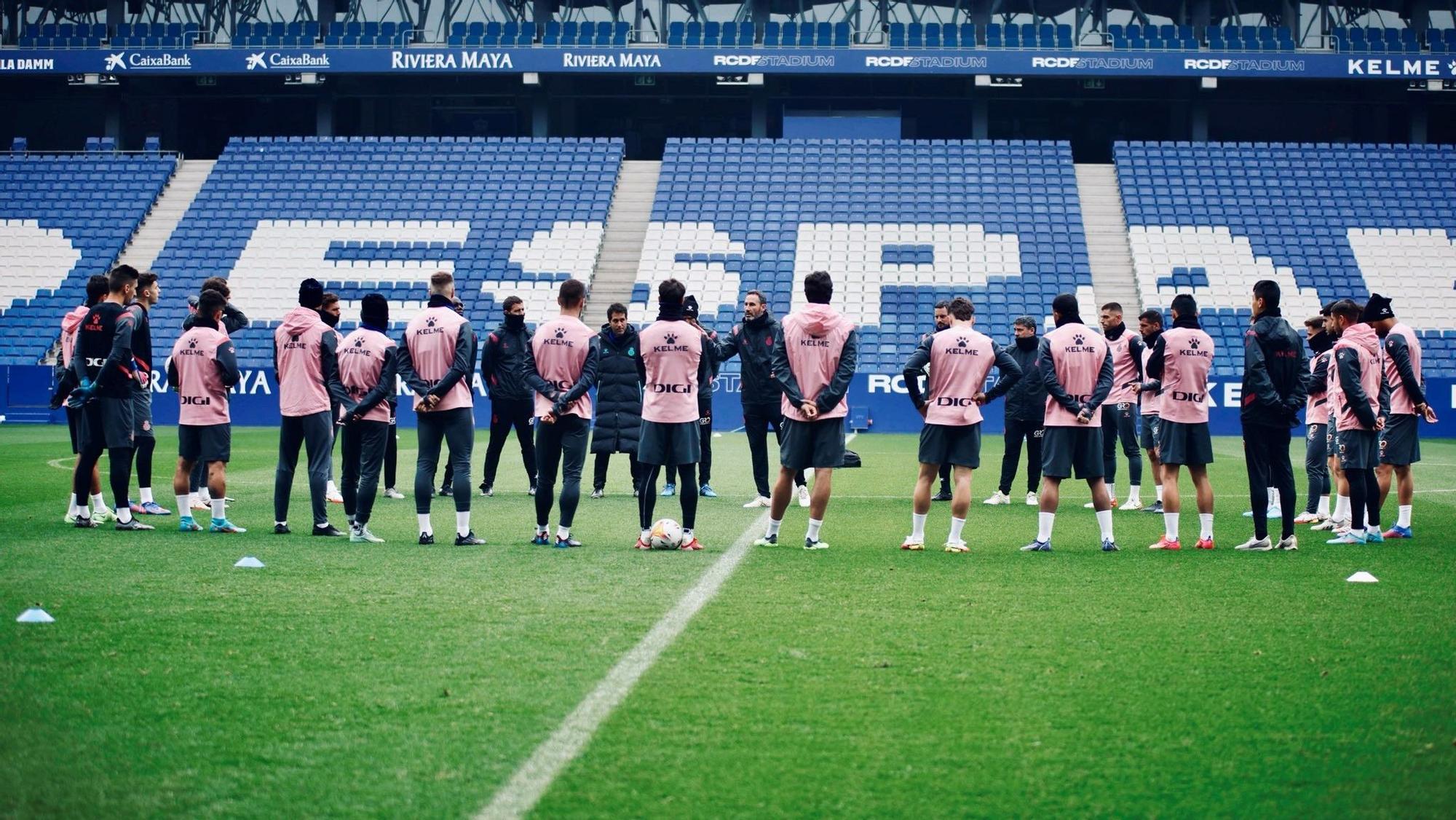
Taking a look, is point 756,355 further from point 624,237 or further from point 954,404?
point 624,237

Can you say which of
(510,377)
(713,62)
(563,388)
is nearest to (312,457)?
(563,388)

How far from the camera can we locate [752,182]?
40719mm

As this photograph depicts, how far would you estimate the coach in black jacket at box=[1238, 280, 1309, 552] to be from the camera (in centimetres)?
1059

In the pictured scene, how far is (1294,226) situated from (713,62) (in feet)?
55.8

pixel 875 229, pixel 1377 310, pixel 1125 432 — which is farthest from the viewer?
pixel 875 229

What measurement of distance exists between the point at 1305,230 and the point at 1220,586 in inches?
1279

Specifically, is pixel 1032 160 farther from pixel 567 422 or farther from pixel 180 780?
pixel 180 780

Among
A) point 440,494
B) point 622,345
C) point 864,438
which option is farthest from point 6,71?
point 622,345

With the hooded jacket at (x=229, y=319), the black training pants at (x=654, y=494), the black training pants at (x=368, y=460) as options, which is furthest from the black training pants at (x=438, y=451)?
the hooded jacket at (x=229, y=319)

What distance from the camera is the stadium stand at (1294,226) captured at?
35.4 m

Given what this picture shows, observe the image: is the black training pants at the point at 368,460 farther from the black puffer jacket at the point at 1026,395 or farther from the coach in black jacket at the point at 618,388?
the black puffer jacket at the point at 1026,395

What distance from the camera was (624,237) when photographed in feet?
128

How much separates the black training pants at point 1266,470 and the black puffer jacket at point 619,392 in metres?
4.76

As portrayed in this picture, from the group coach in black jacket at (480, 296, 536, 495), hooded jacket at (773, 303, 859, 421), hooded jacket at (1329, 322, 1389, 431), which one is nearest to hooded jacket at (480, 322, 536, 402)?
coach in black jacket at (480, 296, 536, 495)
